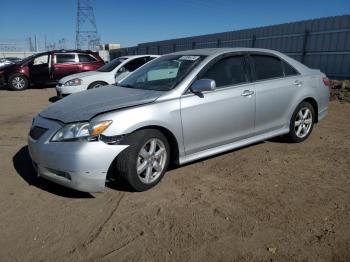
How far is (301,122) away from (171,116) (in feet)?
8.76

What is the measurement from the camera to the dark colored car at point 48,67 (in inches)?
578

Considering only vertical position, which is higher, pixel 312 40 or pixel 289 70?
pixel 312 40

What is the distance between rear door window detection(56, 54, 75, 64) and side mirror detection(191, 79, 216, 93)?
11.9 meters

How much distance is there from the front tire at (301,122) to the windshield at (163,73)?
196cm

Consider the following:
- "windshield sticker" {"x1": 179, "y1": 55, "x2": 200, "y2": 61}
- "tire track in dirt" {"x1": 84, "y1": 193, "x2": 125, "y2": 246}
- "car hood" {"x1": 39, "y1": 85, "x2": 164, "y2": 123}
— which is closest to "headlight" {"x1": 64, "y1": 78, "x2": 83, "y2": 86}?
"car hood" {"x1": 39, "y1": 85, "x2": 164, "y2": 123}

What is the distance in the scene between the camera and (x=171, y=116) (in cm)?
384

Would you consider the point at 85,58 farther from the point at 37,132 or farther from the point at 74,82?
the point at 37,132

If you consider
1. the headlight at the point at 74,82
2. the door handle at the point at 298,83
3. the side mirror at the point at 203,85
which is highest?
the side mirror at the point at 203,85

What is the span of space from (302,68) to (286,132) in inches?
44.0

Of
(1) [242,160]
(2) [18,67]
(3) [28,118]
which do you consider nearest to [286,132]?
(1) [242,160]

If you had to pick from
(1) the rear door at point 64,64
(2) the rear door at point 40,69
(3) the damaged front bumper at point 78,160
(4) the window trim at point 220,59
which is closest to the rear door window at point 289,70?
(4) the window trim at point 220,59

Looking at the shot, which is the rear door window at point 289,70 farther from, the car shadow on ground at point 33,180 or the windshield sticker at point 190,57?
the car shadow on ground at point 33,180

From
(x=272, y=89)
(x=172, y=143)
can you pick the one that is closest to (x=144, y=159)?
(x=172, y=143)

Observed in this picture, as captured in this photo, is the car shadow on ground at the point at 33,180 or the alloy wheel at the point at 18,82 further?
the alloy wheel at the point at 18,82
